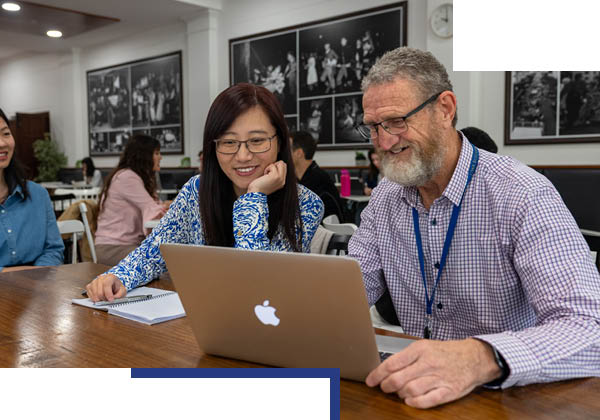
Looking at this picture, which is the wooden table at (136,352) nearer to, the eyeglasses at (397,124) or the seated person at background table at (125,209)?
the eyeglasses at (397,124)

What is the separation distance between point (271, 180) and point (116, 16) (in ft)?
25.6

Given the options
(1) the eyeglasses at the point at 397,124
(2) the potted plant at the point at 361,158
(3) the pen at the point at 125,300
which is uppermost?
(1) the eyeglasses at the point at 397,124

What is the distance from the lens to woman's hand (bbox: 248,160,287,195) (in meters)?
1.60

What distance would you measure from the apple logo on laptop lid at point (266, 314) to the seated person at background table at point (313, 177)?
99.0 inches

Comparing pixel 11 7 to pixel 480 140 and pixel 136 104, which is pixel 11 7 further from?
pixel 480 140

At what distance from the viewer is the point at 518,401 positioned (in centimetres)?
81

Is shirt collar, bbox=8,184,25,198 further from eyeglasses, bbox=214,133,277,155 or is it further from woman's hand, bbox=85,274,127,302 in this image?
eyeglasses, bbox=214,133,277,155

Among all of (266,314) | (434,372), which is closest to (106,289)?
(266,314)

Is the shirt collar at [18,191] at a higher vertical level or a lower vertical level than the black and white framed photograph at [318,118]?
lower

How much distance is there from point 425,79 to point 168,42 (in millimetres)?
8307

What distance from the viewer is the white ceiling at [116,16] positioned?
25.3 ft

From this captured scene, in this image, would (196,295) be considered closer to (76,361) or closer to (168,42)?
(76,361)

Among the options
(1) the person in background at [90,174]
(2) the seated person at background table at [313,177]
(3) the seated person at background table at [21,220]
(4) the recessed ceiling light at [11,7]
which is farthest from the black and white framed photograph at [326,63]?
(3) the seated person at background table at [21,220]

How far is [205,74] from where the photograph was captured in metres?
8.12
